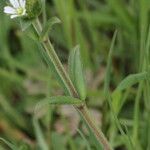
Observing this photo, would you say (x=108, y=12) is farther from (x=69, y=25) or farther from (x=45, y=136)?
(x=45, y=136)

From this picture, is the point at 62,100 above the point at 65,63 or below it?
above

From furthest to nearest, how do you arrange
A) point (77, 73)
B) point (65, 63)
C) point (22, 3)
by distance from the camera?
point (65, 63)
point (77, 73)
point (22, 3)

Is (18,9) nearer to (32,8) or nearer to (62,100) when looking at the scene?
(32,8)

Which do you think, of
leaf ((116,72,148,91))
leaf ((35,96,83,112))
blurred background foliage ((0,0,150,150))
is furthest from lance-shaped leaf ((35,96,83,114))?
blurred background foliage ((0,0,150,150))

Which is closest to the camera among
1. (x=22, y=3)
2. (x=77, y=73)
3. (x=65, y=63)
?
(x=22, y=3)

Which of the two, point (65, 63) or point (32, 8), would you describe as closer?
point (32, 8)

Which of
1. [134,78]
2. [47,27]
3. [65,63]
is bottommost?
[65,63]

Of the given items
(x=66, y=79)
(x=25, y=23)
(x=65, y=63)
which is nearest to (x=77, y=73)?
(x=66, y=79)
